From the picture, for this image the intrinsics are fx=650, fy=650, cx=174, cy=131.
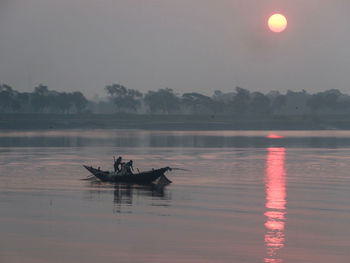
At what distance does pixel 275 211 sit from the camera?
3391cm

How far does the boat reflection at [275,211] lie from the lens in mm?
24781

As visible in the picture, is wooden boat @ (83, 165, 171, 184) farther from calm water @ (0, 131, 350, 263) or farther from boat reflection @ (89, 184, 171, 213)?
calm water @ (0, 131, 350, 263)

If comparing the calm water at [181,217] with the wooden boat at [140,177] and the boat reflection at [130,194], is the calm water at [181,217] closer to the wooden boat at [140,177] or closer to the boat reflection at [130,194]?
the boat reflection at [130,194]

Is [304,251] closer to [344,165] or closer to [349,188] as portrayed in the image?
[349,188]

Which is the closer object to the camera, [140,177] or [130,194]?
[130,194]

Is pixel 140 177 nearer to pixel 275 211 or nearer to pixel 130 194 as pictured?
pixel 130 194

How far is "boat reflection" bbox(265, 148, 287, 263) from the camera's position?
2478 cm

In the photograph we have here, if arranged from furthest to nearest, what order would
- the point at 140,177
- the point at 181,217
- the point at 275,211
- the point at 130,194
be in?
the point at 140,177
the point at 130,194
the point at 275,211
the point at 181,217

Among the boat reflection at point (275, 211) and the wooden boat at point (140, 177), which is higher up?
the wooden boat at point (140, 177)

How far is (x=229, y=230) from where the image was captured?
28156mm

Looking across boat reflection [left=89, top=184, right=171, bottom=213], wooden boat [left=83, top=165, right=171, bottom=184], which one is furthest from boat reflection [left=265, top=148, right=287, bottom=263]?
wooden boat [left=83, top=165, right=171, bottom=184]

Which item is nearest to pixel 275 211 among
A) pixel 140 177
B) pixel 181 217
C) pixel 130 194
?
pixel 181 217

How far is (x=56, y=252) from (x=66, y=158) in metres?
51.0

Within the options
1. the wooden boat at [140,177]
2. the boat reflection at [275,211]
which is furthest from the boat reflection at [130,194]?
the boat reflection at [275,211]
